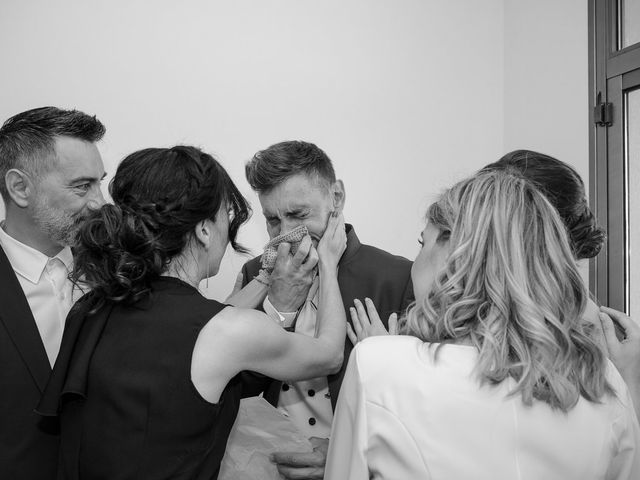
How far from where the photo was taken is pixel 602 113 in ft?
8.63

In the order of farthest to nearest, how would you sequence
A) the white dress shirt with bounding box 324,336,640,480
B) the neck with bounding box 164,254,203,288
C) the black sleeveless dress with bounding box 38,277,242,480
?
the neck with bounding box 164,254,203,288 < the black sleeveless dress with bounding box 38,277,242,480 < the white dress shirt with bounding box 324,336,640,480

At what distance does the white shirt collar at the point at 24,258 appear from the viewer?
1.73m

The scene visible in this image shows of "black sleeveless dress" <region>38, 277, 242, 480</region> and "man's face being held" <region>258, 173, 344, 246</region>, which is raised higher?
"man's face being held" <region>258, 173, 344, 246</region>

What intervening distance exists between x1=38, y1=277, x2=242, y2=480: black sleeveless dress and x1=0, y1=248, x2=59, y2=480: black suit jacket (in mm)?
336

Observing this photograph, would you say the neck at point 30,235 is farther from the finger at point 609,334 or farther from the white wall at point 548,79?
the white wall at point 548,79

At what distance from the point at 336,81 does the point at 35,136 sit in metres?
1.62

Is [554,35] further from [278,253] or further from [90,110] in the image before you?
[90,110]

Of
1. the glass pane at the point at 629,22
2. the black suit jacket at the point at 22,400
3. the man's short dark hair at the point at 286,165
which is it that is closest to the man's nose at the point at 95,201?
the black suit jacket at the point at 22,400

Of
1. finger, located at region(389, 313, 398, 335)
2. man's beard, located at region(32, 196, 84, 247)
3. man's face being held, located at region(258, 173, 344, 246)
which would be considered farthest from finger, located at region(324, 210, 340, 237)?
man's beard, located at region(32, 196, 84, 247)

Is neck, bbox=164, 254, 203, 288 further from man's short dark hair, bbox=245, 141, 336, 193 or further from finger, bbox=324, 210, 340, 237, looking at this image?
man's short dark hair, bbox=245, 141, 336, 193

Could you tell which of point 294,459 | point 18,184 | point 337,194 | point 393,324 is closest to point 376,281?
point 393,324

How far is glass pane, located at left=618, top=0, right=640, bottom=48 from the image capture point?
2.57m

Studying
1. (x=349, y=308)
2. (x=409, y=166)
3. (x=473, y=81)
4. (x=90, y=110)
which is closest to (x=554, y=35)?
(x=473, y=81)

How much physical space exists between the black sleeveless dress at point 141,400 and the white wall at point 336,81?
1685 millimetres
